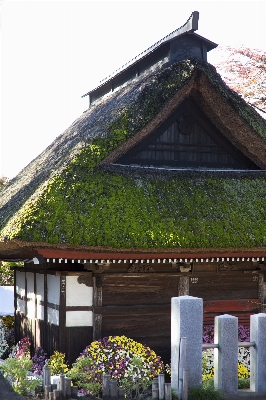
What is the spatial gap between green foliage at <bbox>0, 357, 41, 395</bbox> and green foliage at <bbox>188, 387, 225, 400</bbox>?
2.96m

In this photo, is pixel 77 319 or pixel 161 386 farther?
pixel 77 319

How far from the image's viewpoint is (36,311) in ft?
50.2

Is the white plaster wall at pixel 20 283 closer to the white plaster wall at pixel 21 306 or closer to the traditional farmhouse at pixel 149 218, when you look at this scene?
the white plaster wall at pixel 21 306

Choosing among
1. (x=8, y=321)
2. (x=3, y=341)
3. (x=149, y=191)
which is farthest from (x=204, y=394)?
(x=8, y=321)

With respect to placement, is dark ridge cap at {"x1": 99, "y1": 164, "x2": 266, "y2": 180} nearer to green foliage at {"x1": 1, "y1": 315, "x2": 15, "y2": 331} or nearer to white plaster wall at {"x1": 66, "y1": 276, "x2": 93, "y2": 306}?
white plaster wall at {"x1": 66, "y1": 276, "x2": 93, "y2": 306}

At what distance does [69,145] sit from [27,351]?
5.69m

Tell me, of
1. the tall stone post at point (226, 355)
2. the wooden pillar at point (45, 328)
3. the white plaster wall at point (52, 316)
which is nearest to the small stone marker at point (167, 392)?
the tall stone post at point (226, 355)

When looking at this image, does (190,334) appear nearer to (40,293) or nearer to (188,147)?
(40,293)

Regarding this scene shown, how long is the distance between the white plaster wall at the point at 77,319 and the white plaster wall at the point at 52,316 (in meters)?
0.51

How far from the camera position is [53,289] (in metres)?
13.8

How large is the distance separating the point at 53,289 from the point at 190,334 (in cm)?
550

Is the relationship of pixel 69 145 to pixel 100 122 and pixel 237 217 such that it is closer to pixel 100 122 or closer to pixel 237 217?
pixel 100 122

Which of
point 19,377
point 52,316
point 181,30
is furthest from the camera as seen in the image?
point 181,30

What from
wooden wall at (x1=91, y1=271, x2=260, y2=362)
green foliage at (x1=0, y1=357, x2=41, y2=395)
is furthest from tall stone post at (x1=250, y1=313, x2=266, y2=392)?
wooden wall at (x1=91, y1=271, x2=260, y2=362)
